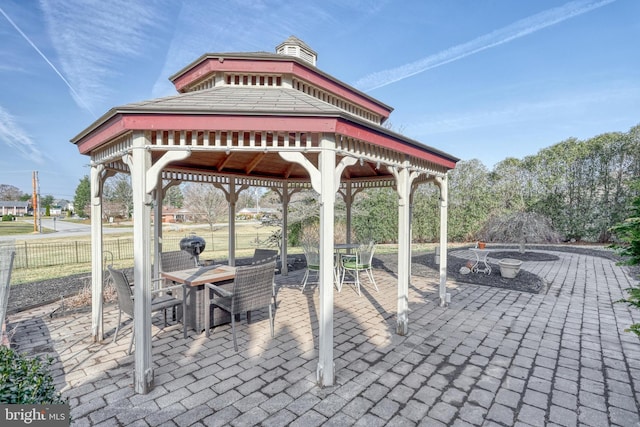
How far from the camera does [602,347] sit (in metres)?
3.88

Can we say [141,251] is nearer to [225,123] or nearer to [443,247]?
[225,123]

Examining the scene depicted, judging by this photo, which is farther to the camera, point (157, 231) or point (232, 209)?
point (232, 209)

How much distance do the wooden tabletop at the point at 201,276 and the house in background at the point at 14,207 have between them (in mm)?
96803

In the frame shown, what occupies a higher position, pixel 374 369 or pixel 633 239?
pixel 633 239

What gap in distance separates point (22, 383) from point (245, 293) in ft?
Answer: 8.09

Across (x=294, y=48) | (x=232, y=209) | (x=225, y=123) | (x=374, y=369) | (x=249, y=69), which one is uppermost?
(x=294, y=48)

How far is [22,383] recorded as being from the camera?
1.54m

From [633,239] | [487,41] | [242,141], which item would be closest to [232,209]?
[242,141]

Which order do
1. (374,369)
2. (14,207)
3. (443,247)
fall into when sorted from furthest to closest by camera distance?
(14,207)
(443,247)
(374,369)

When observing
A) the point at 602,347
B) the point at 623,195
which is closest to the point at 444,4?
the point at 602,347

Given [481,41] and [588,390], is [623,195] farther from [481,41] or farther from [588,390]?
[588,390]

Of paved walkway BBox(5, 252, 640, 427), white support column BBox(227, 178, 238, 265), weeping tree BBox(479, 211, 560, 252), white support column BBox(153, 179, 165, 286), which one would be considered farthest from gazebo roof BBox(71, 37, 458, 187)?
weeping tree BBox(479, 211, 560, 252)

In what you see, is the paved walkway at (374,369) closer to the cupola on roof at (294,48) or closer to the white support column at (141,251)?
the white support column at (141,251)

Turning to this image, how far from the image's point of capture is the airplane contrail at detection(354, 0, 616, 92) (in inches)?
348
